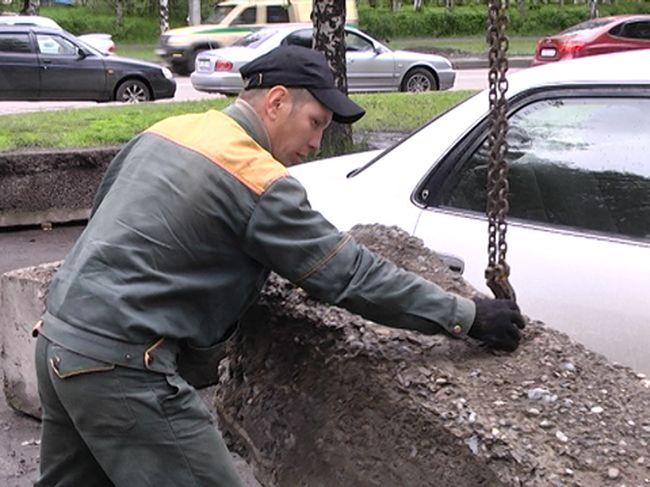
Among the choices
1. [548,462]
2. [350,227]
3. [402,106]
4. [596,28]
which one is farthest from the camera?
[596,28]

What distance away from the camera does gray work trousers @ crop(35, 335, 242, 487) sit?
2346 millimetres

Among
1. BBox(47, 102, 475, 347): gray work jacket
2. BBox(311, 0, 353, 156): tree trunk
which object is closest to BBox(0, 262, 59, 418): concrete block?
BBox(47, 102, 475, 347): gray work jacket

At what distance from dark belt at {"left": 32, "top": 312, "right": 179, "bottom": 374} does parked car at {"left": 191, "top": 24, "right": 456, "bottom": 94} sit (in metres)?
16.4

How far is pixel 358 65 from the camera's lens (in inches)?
758

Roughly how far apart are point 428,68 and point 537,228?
16629mm

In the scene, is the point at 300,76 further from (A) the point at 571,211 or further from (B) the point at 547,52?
(B) the point at 547,52

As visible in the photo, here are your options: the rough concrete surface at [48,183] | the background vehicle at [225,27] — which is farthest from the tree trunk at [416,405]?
the background vehicle at [225,27]

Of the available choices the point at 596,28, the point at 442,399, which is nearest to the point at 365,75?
the point at 596,28

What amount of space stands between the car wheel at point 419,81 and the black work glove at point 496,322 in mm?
17335

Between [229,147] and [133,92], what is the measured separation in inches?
626

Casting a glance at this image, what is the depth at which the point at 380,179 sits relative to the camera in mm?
4008

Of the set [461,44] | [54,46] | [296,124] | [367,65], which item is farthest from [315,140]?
[461,44]

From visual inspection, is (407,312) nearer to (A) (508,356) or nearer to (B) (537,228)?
(A) (508,356)

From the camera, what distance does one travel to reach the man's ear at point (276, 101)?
8.30 ft
